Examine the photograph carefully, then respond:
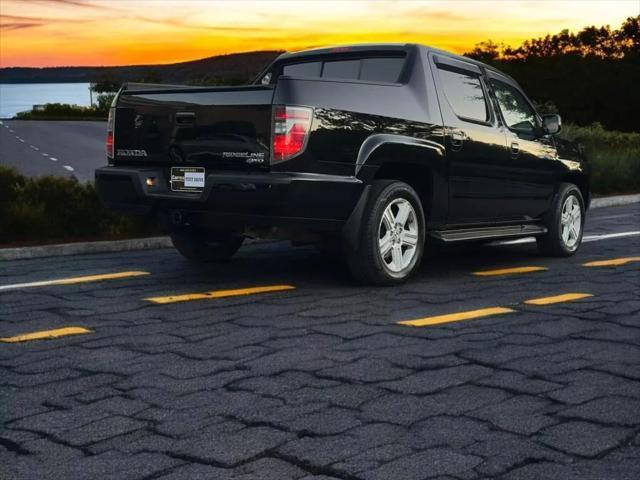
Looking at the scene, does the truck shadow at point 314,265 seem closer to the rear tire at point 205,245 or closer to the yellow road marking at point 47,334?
the rear tire at point 205,245

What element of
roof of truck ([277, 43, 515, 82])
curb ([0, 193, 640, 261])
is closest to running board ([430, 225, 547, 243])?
roof of truck ([277, 43, 515, 82])

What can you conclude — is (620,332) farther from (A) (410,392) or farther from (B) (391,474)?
→ (B) (391,474)

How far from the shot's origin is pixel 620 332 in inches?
266

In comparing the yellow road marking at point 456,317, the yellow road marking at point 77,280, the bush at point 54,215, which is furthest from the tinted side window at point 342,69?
the bush at point 54,215

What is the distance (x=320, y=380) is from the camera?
546cm

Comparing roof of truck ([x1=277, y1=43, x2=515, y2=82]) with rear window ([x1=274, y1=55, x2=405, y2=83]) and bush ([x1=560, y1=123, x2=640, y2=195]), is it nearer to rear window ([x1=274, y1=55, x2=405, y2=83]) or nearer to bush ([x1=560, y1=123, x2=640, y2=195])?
rear window ([x1=274, y1=55, x2=405, y2=83])

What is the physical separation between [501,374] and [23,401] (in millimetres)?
2429

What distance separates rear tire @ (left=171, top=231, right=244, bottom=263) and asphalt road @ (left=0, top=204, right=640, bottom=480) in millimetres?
615

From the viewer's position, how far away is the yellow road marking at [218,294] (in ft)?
26.2

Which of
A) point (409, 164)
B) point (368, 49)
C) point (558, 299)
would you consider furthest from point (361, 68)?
point (558, 299)

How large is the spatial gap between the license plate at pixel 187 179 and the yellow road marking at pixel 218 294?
81 cm

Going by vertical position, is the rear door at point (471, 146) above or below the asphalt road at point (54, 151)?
above

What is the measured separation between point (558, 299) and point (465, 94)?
239 centimetres

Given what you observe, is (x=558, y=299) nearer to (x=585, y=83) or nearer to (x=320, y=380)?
(x=320, y=380)
